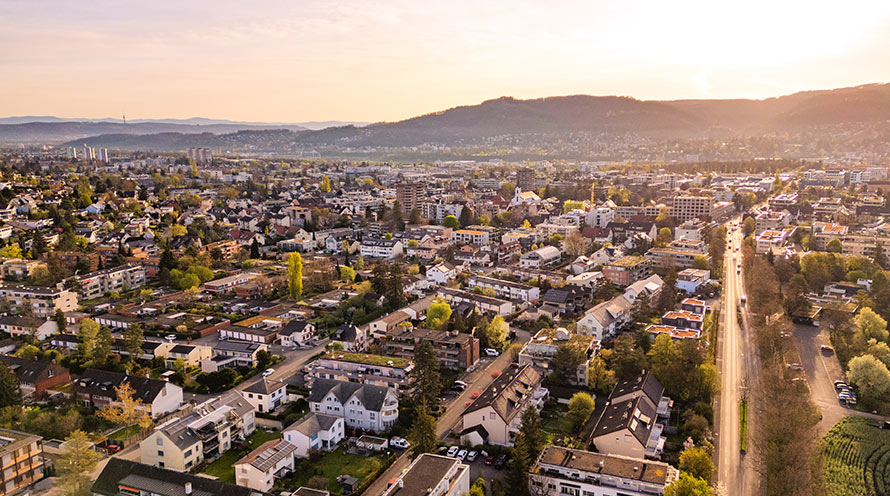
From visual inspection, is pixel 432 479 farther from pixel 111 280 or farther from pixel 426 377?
pixel 111 280

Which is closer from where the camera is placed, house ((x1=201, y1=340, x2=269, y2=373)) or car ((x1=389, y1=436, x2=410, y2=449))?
car ((x1=389, y1=436, x2=410, y2=449))

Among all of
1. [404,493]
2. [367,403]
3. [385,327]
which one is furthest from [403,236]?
[404,493]

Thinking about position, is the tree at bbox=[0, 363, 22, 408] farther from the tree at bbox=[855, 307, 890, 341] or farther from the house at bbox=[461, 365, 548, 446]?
the tree at bbox=[855, 307, 890, 341]

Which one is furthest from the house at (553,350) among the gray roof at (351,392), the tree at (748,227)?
the tree at (748,227)

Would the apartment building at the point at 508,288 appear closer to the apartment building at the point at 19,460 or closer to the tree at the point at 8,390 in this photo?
the tree at the point at 8,390

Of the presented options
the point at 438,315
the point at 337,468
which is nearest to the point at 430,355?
the point at 337,468

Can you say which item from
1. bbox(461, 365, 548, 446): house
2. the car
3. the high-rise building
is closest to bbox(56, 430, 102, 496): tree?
the car
